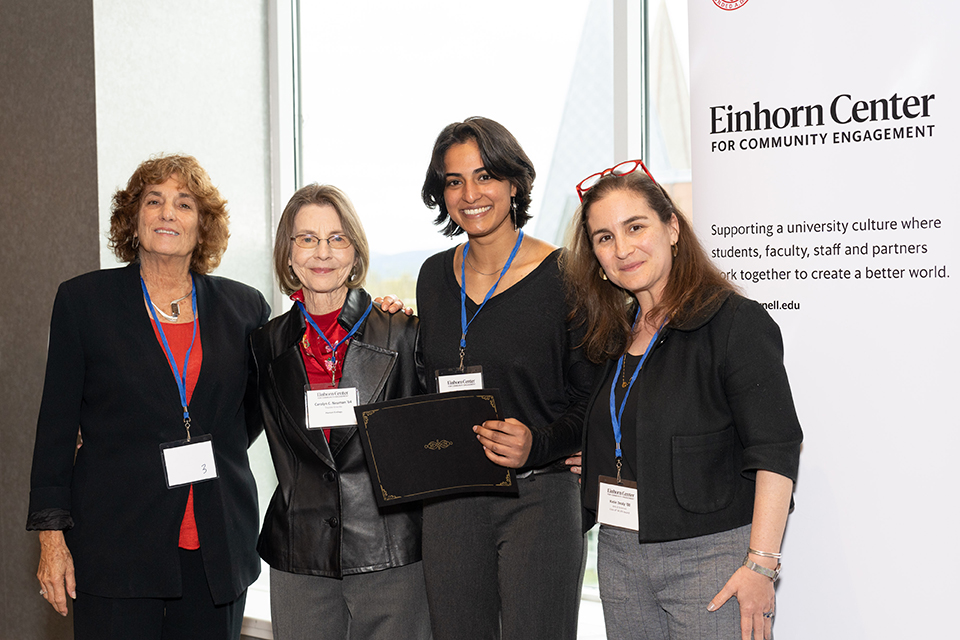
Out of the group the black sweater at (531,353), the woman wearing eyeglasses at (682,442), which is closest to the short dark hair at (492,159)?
the black sweater at (531,353)

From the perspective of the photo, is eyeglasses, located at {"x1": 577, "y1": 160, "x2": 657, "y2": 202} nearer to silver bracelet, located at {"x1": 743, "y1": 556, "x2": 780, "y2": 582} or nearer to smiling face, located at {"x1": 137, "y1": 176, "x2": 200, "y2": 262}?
A: silver bracelet, located at {"x1": 743, "y1": 556, "x2": 780, "y2": 582}

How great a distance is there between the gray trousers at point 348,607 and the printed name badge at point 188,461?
39cm

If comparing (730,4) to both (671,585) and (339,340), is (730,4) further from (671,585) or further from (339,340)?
(671,585)

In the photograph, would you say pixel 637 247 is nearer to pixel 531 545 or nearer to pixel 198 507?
pixel 531 545

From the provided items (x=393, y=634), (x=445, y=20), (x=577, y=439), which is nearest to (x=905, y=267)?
(x=577, y=439)

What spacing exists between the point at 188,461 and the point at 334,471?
445mm

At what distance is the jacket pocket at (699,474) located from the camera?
1.76m

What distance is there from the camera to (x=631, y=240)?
1867 mm

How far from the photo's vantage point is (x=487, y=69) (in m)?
3.71

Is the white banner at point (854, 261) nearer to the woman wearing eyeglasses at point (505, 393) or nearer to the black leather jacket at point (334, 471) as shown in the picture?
the woman wearing eyeglasses at point (505, 393)

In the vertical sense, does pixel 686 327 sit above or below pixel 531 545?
above

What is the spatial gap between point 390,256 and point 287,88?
3.64 ft

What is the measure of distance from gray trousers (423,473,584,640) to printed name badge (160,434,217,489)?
701mm

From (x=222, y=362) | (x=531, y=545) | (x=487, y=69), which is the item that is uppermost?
(x=487, y=69)
